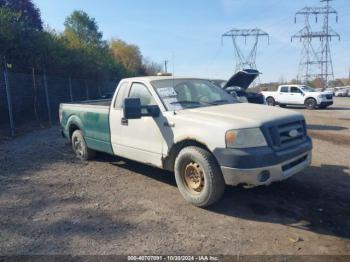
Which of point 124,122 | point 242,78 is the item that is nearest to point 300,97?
point 242,78

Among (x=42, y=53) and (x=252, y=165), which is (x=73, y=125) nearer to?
(x=252, y=165)

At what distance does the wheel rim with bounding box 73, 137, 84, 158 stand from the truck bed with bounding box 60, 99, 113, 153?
0.35 m

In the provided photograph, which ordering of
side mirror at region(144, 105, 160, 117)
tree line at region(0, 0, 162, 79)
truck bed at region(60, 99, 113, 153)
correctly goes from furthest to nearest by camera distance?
tree line at region(0, 0, 162, 79)
truck bed at region(60, 99, 113, 153)
side mirror at region(144, 105, 160, 117)

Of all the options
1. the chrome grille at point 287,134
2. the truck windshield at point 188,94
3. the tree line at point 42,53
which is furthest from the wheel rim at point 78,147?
the tree line at point 42,53

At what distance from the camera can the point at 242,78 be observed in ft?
40.5

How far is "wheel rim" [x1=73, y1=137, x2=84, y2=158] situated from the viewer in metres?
7.82

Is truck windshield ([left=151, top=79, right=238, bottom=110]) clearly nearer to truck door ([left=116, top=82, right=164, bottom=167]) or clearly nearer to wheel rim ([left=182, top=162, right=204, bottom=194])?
truck door ([left=116, top=82, right=164, bottom=167])

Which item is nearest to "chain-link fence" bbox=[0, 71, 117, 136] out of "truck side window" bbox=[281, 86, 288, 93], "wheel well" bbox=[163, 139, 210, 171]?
"wheel well" bbox=[163, 139, 210, 171]

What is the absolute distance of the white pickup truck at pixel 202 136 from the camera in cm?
443

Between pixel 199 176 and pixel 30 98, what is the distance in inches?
472

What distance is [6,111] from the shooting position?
Answer: 493 inches

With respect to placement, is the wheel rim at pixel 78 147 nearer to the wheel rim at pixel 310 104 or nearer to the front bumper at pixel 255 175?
the front bumper at pixel 255 175

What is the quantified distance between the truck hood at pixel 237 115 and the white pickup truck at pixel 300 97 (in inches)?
793

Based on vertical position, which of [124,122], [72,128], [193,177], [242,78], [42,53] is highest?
[42,53]
